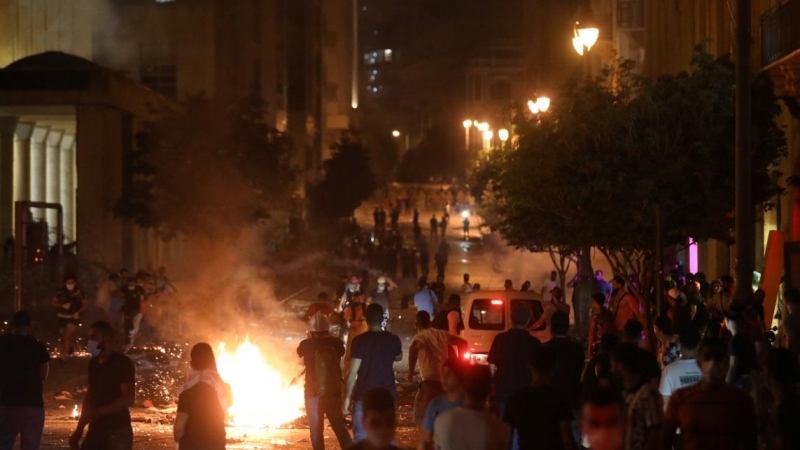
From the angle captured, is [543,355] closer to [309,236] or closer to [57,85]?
[57,85]

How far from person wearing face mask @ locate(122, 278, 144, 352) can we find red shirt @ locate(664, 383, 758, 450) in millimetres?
→ 17558

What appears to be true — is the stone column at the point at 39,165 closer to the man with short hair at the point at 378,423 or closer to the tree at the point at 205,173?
the tree at the point at 205,173

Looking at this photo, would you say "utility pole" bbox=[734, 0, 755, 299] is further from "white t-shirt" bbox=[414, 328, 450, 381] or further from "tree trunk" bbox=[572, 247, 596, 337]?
"tree trunk" bbox=[572, 247, 596, 337]

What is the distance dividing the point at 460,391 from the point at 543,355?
55cm

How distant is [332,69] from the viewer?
90188 millimetres

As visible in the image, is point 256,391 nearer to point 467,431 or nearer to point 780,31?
point 780,31

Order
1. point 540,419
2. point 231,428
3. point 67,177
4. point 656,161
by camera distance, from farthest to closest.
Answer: point 67,177
point 656,161
point 231,428
point 540,419

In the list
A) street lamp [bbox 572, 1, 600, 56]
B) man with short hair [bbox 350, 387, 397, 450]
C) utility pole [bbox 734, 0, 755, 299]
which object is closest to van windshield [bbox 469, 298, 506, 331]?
street lamp [bbox 572, 1, 600, 56]

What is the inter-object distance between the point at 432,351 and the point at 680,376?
3.36m

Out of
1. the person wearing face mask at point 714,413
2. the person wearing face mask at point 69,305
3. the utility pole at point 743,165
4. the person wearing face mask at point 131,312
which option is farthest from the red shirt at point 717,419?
the person wearing face mask at point 131,312

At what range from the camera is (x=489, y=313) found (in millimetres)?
18328

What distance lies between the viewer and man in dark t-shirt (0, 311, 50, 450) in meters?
9.06

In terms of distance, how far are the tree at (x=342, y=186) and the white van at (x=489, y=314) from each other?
50.7 metres

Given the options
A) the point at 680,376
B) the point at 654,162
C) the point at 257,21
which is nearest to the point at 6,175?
the point at 654,162
